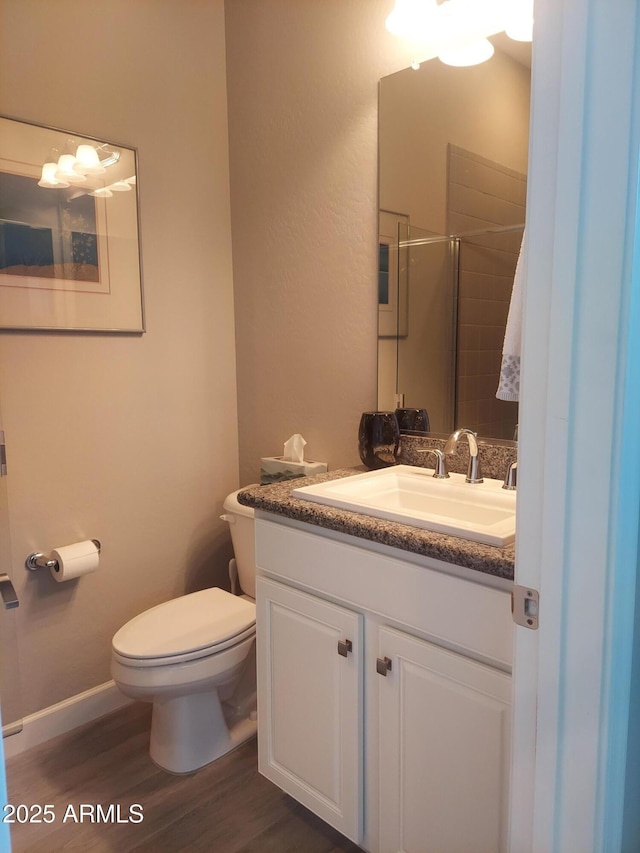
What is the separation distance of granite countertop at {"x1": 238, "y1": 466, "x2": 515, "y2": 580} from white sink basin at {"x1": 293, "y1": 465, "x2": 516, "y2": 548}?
18 millimetres

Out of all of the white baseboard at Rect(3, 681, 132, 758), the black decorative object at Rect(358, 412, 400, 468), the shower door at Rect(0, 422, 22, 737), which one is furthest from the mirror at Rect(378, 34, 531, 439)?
the white baseboard at Rect(3, 681, 132, 758)

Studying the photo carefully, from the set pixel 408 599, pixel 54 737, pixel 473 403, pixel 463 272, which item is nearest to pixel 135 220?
pixel 463 272

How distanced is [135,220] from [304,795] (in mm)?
1809

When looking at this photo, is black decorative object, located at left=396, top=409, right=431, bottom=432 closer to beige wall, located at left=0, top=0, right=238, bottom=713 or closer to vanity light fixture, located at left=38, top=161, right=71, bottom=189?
beige wall, located at left=0, top=0, right=238, bottom=713

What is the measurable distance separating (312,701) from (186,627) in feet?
1.75

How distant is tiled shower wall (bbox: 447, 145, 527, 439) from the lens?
1.56m

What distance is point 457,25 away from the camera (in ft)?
5.21

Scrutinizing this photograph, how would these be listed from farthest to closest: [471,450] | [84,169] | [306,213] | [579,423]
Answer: [306,213]
[84,169]
[471,450]
[579,423]

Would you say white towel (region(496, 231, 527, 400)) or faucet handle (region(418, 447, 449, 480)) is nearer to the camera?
white towel (region(496, 231, 527, 400))

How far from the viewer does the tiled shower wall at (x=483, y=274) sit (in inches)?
61.5

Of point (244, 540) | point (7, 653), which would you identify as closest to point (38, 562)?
point (7, 653)

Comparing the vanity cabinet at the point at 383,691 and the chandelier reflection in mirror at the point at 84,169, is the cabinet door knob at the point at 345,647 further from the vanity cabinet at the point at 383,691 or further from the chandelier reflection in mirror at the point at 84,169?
the chandelier reflection in mirror at the point at 84,169

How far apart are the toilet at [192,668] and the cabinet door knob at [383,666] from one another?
2.06ft

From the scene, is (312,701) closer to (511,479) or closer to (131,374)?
(511,479)
